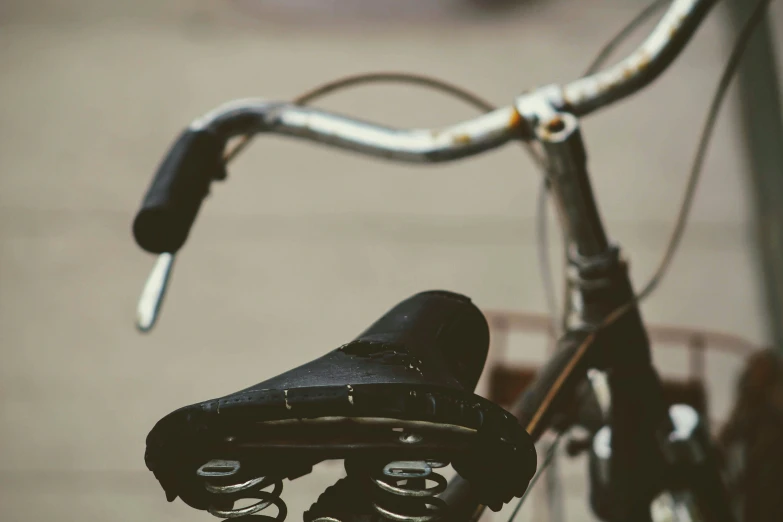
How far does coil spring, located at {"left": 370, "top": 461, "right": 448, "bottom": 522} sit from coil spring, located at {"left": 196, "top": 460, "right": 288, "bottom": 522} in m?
0.04

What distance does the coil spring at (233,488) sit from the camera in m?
0.28

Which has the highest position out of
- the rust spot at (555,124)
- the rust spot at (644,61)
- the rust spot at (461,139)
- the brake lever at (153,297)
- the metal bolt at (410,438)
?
the rust spot at (644,61)

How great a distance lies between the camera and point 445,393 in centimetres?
26

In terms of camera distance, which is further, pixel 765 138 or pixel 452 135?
pixel 765 138

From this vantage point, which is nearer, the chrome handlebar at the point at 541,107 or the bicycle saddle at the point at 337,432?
the bicycle saddle at the point at 337,432

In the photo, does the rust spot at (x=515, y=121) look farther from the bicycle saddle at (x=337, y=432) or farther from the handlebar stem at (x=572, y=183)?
the bicycle saddle at (x=337, y=432)

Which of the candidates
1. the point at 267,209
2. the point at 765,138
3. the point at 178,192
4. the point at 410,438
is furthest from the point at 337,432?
the point at 765,138

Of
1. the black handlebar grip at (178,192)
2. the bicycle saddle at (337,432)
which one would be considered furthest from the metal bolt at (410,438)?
the black handlebar grip at (178,192)

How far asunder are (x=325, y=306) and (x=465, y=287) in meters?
0.26

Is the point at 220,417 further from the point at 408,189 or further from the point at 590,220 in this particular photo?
the point at 408,189

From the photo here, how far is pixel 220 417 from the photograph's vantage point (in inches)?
10.4

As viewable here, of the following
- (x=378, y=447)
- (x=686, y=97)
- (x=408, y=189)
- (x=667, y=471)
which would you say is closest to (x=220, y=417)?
(x=378, y=447)

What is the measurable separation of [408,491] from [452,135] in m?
0.24

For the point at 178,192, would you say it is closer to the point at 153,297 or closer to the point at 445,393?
the point at 153,297
